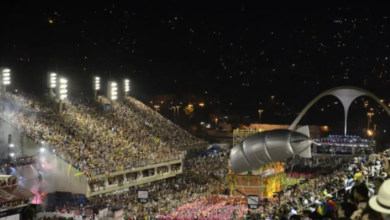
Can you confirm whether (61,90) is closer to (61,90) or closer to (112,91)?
(61,90)

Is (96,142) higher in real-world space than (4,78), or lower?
lower

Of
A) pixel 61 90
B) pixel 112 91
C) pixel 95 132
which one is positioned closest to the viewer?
pixel 95 132

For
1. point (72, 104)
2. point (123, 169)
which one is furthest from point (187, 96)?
point (123, 169)

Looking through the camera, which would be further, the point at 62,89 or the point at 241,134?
the point at 62,89

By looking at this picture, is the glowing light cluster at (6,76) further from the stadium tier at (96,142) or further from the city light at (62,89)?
the city light at (62,89)

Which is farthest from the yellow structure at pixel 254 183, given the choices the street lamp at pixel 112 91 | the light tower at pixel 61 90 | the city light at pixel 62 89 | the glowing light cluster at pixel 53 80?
the street lamp at pixel 112 91

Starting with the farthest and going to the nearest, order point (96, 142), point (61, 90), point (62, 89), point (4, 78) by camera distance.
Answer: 1. point (62, 89)
2. point (61, 90)
3. point (4, 78)
4. point (96, 142)

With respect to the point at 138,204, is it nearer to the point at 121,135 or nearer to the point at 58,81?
the point at 121,135

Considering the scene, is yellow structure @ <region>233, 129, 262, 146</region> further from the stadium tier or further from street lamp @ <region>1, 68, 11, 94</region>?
street lamp @ <region>1, 68, 11, 94</region>

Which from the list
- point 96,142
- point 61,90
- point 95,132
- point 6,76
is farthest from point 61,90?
point 96,142

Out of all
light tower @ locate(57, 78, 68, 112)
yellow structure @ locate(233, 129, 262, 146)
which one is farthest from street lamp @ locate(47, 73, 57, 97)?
yellow structure @ locate(233, 129, 262, 146)
